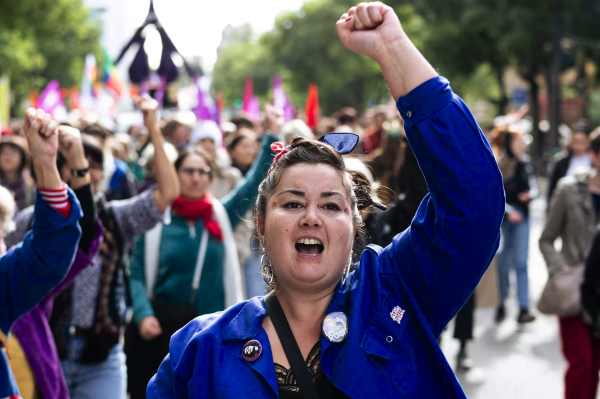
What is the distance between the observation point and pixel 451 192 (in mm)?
2066

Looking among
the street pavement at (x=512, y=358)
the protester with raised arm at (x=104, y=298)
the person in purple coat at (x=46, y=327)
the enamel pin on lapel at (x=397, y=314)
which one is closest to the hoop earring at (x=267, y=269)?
the enamel pin on lapel at (x=397, y=314)

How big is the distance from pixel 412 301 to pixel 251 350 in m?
0.44

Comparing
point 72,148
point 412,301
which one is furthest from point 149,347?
point 412,301

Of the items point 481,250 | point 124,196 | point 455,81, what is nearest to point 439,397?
point 481,250

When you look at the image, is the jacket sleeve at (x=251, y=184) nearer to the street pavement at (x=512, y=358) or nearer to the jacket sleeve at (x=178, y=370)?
the street pavement at (x=512, y=358)

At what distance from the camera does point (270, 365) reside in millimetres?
2209

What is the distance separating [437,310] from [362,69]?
5104 centimetres

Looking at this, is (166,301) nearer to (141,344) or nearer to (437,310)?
(141,344)

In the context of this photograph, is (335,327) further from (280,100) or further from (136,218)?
(280,100)

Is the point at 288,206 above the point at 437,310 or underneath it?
above

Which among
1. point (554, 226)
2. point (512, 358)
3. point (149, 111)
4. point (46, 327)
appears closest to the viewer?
point (46, 327)

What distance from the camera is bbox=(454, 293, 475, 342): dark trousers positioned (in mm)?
7117

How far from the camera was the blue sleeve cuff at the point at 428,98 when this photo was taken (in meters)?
2.05

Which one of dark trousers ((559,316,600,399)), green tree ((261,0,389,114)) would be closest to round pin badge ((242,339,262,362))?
dark trousers ((559,316,600,399))
